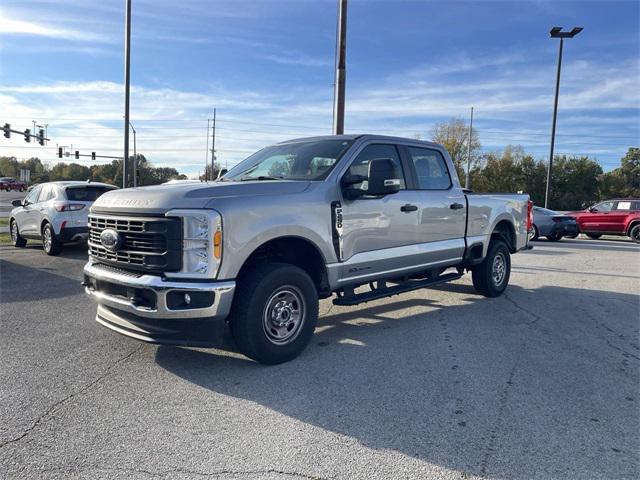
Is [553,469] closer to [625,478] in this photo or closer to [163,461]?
[625,478]

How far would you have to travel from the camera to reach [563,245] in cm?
1722

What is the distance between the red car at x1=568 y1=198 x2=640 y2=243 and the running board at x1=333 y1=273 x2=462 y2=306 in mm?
16165

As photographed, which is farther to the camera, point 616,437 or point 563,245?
point 563,245

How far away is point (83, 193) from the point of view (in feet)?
36.8

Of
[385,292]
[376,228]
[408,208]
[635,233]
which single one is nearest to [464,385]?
[385,292]

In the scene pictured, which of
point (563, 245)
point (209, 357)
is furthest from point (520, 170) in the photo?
point (209, 357)

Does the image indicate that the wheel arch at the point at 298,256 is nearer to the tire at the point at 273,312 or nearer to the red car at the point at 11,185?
the tire at the point at 273,312

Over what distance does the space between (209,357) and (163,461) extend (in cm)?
180

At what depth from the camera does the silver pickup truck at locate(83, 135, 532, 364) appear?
3.92 metres

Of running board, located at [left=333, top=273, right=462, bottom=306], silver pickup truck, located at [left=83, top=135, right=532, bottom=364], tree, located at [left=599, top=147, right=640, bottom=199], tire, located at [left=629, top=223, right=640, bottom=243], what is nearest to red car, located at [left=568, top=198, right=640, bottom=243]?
tire, located at [left=629, top=223, right=640, bottom=243]

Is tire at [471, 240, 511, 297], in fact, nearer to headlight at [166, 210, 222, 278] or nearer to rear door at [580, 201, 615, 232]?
headlight at [166, 210, 222, 278]

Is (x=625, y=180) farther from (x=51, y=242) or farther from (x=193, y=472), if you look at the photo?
(x=193, y=472)

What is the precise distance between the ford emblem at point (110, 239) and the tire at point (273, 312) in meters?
1.11

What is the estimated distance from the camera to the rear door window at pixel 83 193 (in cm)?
1106
